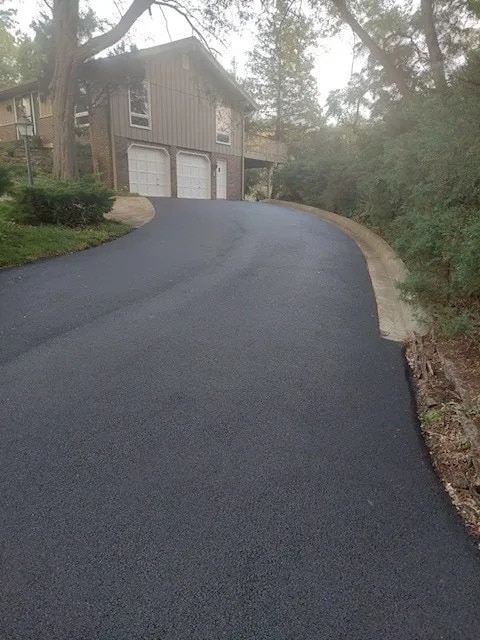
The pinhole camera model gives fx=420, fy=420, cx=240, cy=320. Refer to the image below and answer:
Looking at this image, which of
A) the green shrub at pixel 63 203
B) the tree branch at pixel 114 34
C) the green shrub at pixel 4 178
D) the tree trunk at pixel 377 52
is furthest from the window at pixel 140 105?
the green shrub at pixel 4 178

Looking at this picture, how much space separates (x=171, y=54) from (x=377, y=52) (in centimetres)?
1146

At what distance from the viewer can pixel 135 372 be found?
3.57 m

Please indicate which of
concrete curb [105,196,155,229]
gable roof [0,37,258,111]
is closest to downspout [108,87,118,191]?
gable roof [0,37,258,111]

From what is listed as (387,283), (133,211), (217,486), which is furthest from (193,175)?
(217,486)

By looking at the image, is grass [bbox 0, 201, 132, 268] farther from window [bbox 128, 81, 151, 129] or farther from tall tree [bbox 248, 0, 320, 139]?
tall tree [bbox 248, 0, 320, 139]

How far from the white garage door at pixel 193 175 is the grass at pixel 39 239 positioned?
452 inches

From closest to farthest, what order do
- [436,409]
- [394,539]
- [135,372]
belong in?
[394,539] → [436,409] → [135,372]

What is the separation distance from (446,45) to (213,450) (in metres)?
11.7

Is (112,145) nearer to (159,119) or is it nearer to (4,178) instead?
(159,119)

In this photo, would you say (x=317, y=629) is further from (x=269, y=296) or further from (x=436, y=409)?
(x=269, y=296)

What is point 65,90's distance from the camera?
1267 cm

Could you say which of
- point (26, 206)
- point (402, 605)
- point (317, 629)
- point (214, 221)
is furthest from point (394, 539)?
point (214, 221)

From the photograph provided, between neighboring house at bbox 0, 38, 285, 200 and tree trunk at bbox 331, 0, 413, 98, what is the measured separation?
8398mm

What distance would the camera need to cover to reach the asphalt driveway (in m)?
1.67
